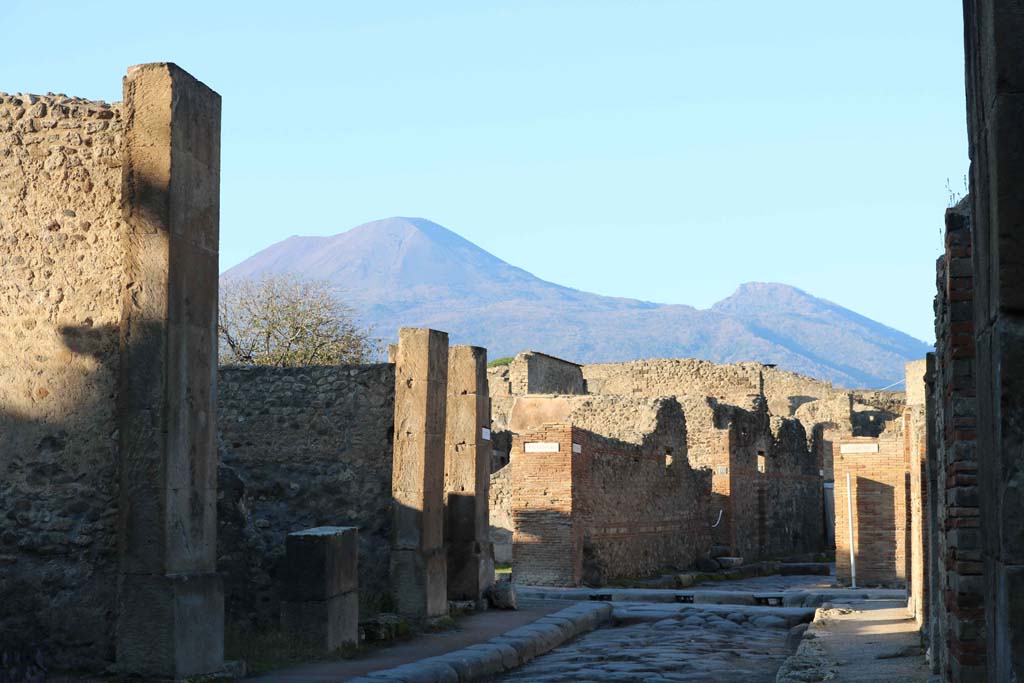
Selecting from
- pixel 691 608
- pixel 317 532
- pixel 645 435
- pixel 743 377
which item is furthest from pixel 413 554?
pixel 743 377

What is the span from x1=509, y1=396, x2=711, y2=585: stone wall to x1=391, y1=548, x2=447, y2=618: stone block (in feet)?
22.5

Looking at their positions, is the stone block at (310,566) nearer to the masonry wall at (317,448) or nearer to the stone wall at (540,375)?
the masonry wall at (317,448)

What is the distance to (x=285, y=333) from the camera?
1526 inches

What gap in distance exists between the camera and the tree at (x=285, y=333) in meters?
37.9

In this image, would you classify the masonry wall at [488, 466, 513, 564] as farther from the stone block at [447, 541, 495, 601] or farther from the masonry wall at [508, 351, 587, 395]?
the masonry wall at [508, 351, 587, 395]

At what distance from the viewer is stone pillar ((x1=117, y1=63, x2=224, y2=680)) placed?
870cm

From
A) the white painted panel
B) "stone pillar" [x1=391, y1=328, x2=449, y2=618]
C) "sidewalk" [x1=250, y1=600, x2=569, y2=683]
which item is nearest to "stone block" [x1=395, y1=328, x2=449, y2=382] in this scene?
"stone pillar" [x1=391, y1=328, x2=449, y2=618]

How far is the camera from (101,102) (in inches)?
372

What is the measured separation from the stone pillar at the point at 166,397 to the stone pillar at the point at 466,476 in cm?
650

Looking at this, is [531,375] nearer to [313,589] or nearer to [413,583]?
[413,583]

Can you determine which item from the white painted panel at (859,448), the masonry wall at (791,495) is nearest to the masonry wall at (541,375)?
the masonry wall at (791,495)

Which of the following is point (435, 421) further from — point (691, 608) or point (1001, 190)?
point (1001, 190)

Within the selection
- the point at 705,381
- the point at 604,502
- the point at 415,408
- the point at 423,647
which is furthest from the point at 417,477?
the point at 705,381

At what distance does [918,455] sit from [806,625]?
3.02 meters
